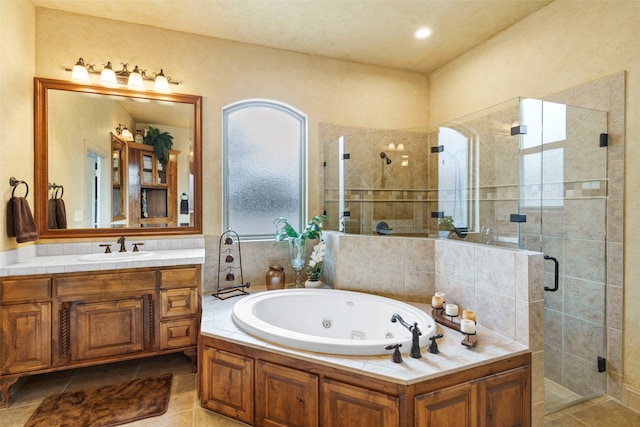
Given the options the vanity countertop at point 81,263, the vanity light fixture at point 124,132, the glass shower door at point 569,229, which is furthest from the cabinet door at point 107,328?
the glass shower door at point 569,229

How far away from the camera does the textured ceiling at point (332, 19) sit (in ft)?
8.67

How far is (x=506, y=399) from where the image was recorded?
1819mm

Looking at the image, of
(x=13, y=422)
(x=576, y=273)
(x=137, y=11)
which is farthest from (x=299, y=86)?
(x=13, y=422)

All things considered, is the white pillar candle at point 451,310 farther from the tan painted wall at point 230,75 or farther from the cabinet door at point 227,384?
the tan painted wall at point 230,75

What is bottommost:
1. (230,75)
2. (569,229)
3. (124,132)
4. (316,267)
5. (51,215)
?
(316,267)

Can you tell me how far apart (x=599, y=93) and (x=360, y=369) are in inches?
101

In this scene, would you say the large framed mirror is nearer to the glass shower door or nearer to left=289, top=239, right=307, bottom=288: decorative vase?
left=289, top=239, right=307, bottom=288: decorative vase

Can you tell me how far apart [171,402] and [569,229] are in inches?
127

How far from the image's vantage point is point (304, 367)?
5.94 feet

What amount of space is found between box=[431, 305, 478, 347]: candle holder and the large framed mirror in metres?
2.25

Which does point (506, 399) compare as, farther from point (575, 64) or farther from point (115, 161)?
point (115, 161)

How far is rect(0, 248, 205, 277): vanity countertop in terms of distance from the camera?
2223mm

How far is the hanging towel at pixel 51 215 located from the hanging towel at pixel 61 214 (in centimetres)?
2

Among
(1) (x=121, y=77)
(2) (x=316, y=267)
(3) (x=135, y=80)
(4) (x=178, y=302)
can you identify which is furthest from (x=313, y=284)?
A: (1) (x=121, y=77)
